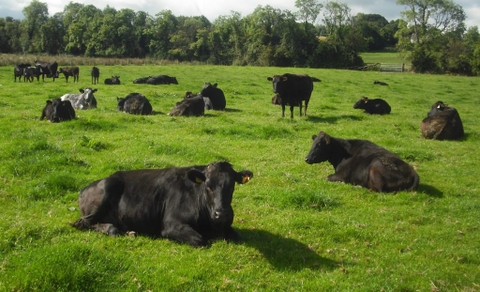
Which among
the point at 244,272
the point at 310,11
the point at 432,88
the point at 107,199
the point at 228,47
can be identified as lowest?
the point at 244,272

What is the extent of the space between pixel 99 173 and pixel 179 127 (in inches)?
253

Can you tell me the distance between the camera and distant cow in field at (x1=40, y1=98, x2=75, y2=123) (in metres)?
15.7

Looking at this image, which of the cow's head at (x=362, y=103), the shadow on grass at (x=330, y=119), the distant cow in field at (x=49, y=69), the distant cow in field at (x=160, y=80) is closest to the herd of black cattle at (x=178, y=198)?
the shadow on grass at (x=330, y=119)

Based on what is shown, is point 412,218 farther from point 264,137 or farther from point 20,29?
point 20,29

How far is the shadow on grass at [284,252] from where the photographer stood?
584 cm

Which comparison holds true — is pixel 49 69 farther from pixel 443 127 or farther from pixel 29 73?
pixel 443 127

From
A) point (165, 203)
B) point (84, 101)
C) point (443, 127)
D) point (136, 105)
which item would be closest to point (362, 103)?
point (443, 127)

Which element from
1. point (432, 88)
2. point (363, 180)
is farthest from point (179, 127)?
point (432, 88)

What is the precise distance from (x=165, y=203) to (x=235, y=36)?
3373 inches

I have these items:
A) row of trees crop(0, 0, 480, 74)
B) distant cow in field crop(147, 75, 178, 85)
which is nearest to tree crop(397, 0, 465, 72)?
row of trees crop(0, 0, 480, 74)

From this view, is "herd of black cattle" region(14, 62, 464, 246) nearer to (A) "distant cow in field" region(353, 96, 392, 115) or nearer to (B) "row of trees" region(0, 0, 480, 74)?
(A) "distant cow in field" region(353, 96, 392, 115)

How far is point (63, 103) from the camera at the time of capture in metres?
16.2

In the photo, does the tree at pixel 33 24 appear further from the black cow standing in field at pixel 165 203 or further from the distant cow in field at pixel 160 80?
the black cow standing in field at pixel 165 203

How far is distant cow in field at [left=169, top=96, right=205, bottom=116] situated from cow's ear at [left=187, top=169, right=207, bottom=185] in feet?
40.7
